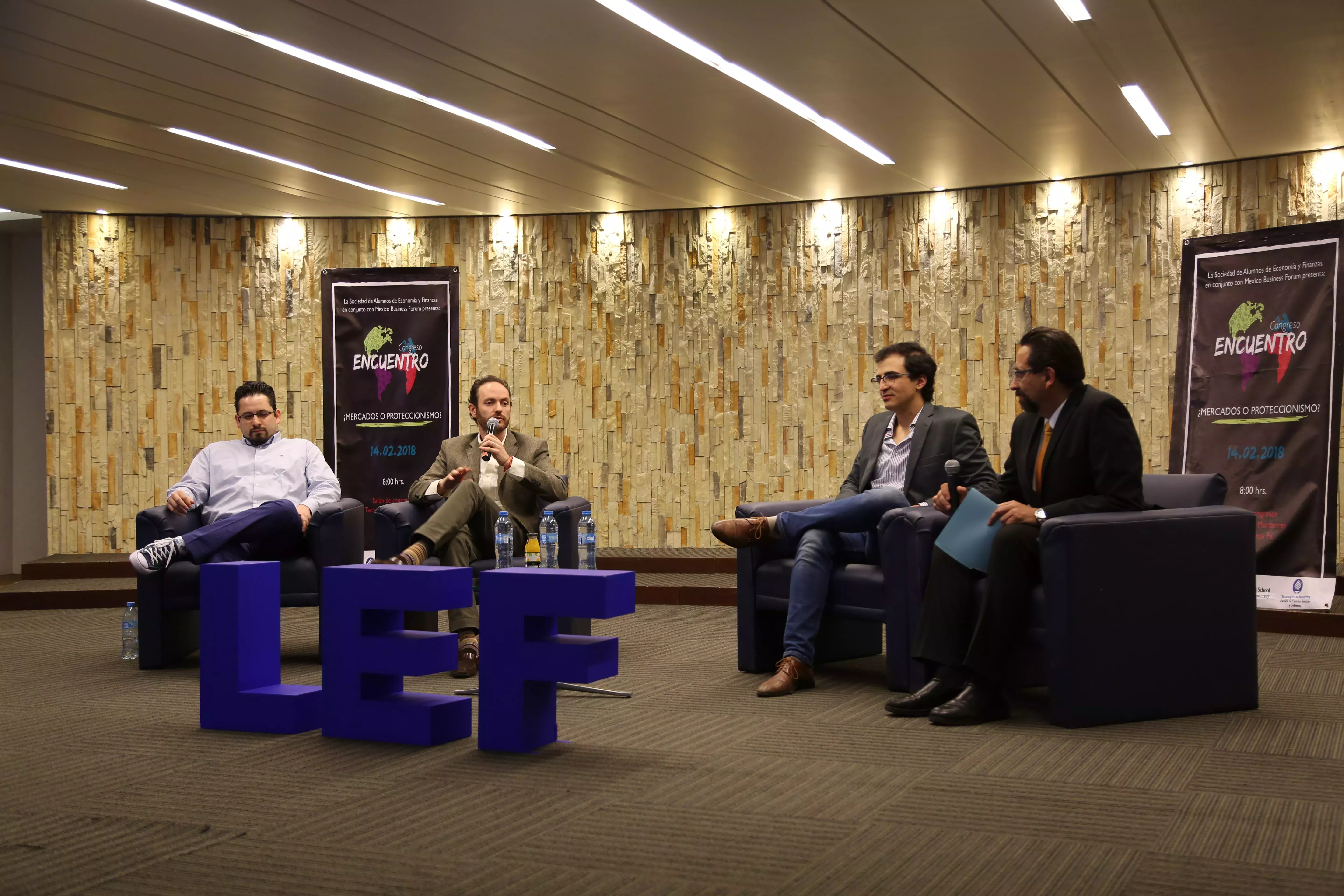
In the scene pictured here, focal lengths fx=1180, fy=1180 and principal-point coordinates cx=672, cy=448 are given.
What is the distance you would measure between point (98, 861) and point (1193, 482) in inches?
148

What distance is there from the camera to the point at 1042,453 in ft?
13.9

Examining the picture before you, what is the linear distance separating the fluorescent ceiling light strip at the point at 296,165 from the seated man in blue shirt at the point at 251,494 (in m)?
1.72

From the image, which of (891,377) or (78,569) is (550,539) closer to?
(891,377)

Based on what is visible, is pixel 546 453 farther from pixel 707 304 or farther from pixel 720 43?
pixel 707 304

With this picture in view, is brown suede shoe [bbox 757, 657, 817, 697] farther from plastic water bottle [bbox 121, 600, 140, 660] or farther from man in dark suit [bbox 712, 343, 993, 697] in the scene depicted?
plastic water bottle [bbox 121, 600, 140, 660]

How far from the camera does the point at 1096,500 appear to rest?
398cm

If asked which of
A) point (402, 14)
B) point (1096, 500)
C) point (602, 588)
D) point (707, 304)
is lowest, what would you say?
point (602, 588)

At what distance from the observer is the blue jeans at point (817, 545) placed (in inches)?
184

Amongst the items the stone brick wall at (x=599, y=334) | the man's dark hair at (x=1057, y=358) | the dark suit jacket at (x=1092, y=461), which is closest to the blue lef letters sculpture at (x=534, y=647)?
the dark suit jacket at (x=1092, y=461)

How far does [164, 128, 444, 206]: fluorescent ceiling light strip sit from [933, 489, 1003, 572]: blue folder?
495 cm

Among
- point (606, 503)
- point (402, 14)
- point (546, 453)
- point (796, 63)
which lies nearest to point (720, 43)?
point (796, 63)

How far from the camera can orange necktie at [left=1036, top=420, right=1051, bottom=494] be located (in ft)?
13.8

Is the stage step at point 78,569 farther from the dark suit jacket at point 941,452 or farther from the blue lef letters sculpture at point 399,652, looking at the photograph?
the dark suit jacket at point 941,452

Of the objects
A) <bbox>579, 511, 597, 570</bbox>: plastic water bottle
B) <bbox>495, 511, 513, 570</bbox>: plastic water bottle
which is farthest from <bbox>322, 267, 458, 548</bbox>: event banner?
<bbox>495, 511, 513, 570</bbox>: plastic water bottle
